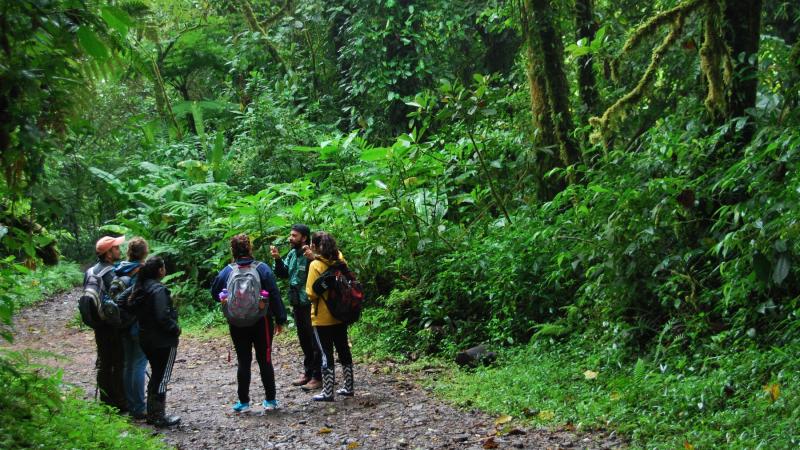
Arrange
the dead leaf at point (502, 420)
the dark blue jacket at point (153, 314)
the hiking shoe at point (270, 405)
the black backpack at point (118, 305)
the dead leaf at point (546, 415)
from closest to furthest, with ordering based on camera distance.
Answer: the dead leaf at point (546, 415)
the dead leaf at point (502, 420)
the dark blue jacket at point (153, 314)
the black backpack at point (118, 305)
the hiking shoe at point (270, 405)

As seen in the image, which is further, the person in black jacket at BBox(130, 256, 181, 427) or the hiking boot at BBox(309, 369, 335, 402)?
the hiking boot at BBox(309, 369, 335, 402)

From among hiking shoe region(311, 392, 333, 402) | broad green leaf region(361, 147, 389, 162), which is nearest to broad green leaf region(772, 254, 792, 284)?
hiking shoe region(311, 392, 333, 402)

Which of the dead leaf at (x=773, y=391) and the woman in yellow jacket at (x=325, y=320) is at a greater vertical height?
the woman in yellow jacket at (x=325, y=320)

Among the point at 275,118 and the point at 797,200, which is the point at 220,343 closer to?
the point at 275,118

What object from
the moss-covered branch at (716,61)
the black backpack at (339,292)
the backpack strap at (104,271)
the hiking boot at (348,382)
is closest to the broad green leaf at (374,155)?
the black backpack at (339,292)

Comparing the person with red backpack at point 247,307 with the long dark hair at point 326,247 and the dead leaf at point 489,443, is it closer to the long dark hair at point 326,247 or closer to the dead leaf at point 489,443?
the long dark hair at point 326,247

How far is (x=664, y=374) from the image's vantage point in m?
6.32

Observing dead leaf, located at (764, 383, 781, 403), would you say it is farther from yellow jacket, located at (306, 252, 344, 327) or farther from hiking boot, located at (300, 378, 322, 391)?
hiking boot, located at (300, 378, 322, 391)

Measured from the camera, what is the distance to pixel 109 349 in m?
7.43

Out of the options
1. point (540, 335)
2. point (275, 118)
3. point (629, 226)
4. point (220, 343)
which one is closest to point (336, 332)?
point (540, 335)

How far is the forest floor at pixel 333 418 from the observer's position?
6.05 metres

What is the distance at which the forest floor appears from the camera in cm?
605

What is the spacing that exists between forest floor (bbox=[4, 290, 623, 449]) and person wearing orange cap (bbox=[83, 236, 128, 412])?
23.6 inches

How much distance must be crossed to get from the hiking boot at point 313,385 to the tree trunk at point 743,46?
519 cm
